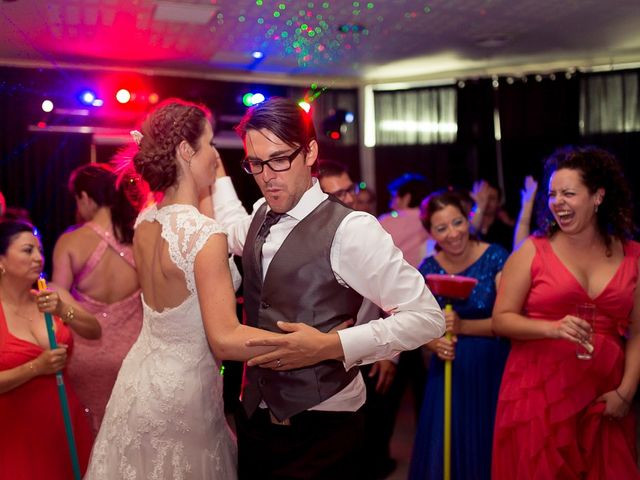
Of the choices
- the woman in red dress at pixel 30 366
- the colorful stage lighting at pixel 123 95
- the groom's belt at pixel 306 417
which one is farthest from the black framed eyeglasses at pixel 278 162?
the colorful stage lighting at pixel 123 95

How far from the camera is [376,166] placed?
8.00m

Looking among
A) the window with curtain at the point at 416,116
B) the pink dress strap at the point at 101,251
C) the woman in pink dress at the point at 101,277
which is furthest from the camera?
the window with curtain at the point at 416,116

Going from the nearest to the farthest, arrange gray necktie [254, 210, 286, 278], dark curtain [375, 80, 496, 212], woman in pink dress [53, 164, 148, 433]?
1. gray necktie [254, 210, 286, 278]
2. woman in pink dress [53, 164, 148, 433]
3. dark curtain [375, 80, 496, 212]

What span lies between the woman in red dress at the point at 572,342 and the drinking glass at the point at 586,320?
0.10 m

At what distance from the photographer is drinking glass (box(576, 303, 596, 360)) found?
100 inches

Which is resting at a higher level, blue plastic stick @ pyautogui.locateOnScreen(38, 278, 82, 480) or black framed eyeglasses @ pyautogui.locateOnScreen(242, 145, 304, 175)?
black framed eyeglasses @ pyautogui.locateOnScreen(242, 145, 304, 175)

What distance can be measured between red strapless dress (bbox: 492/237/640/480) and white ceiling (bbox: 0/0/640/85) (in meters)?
2.72

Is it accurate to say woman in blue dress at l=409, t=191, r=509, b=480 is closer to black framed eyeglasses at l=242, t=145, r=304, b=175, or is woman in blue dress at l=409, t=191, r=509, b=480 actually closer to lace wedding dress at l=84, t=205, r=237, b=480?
lace wedding dress at l=84, t=205, r=237, b=480

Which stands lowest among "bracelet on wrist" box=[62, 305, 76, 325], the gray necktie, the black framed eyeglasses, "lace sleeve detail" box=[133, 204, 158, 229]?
"bracelet on wrist" box=[62, 305, 76, 325]

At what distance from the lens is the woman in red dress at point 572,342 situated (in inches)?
107

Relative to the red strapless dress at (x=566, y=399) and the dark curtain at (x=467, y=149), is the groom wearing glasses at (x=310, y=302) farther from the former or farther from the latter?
the dark curtain at (x=467, y=149)

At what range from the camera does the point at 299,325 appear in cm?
181

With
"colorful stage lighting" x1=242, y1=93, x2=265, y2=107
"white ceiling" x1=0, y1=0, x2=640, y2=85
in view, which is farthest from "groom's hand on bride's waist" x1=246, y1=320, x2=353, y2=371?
"colorful stage lighting" x1=242, y1=93, x2=265, y2=107

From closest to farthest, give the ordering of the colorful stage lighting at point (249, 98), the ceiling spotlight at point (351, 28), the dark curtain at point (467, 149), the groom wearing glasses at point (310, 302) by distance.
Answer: the groom wearing glasses at point (310, 302), the ceiling spotlight at point (351, 28), the colorful stage lighting at point (249, 98), the dark curtain at point (467, 149)
